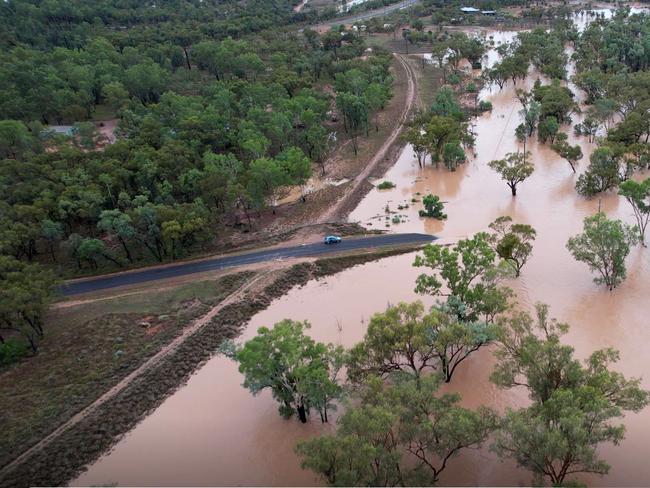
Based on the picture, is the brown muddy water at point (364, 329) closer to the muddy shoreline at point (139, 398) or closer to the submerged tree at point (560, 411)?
the muddy shoreline at point (139, 398)

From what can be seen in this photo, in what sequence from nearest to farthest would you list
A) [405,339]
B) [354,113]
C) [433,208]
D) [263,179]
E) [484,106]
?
[405,339]
[433,208]
[263,179]
[354,113]
[484,106]

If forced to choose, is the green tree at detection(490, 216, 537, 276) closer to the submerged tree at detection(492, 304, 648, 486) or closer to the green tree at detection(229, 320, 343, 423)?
the submerged tree at detection(492, 304, 648, 486)

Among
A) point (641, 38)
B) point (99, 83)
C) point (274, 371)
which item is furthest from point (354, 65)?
point (274, 371)

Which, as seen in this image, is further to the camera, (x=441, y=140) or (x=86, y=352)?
(x=441, y=140)

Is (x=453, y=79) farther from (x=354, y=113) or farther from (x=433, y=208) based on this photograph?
(x=433, y=208)

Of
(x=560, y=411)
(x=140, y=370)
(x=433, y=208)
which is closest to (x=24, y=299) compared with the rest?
(x=140, y=370)

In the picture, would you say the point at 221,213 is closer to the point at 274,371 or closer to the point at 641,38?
the point at 274,371

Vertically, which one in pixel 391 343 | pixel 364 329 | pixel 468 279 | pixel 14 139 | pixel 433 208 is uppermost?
pixel 14 139
